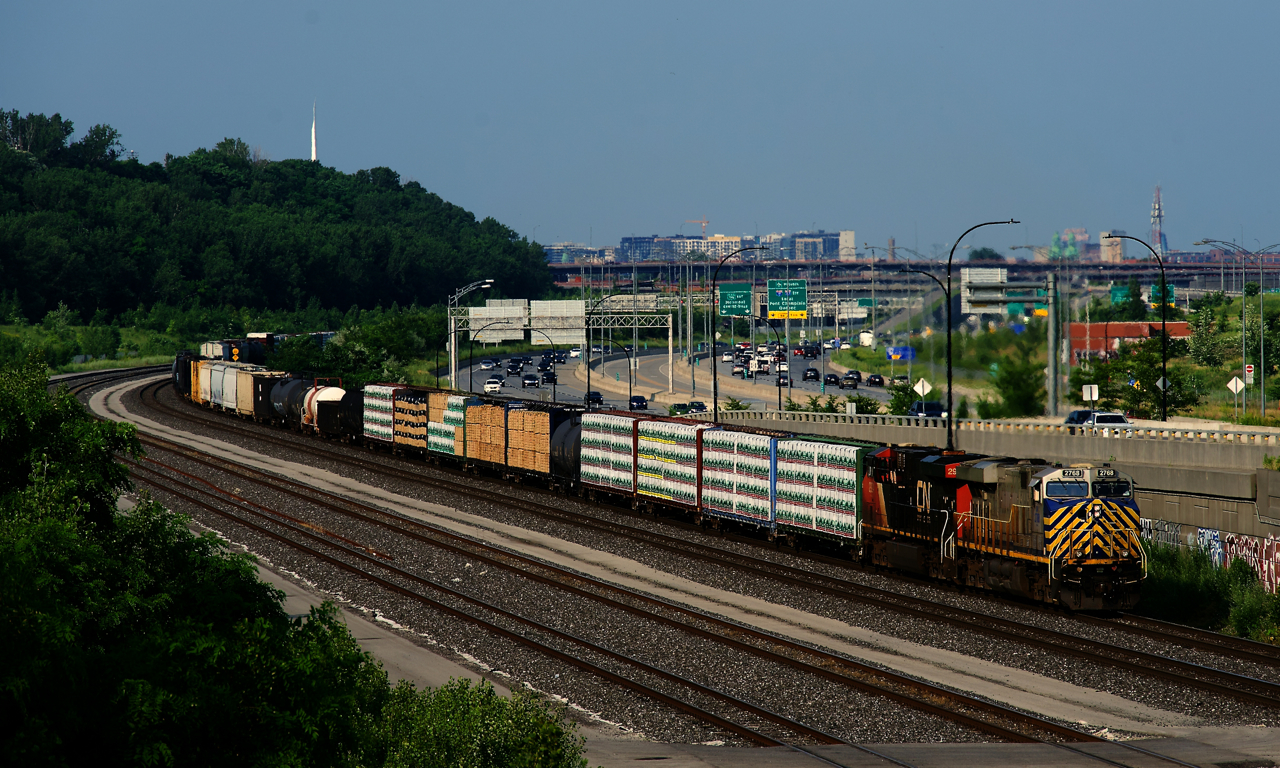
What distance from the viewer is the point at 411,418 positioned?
2421 inches

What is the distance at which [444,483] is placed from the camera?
2095 inches

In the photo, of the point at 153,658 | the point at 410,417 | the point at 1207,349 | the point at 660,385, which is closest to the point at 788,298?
the point at 660,385

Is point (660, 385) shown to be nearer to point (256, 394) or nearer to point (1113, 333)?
point (1113, 333)

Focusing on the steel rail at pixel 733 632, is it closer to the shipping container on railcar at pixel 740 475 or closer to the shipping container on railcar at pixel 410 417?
the shipping container on railcar at pixel 740 475

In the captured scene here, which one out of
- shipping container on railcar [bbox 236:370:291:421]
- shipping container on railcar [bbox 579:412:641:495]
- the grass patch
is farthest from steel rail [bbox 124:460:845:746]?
shipping container on railcar [bbox 236:370:291:421]

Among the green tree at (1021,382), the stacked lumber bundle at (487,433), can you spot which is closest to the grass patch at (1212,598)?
the stacked lumber bundle at (487,433)

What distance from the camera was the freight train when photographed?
88.6 feet

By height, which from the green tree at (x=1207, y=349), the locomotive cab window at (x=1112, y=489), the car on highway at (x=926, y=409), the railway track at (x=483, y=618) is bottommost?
the railway track at (x=483, y=618)

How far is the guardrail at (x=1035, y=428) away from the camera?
43938mm

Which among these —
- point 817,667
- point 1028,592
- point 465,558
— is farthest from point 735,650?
point 465,558

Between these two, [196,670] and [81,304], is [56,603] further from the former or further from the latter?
[81,304]

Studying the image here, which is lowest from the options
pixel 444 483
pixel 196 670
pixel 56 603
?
pixel 444 483

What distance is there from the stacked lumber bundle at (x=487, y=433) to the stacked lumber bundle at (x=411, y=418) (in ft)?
16.8

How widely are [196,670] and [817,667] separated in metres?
13.4
